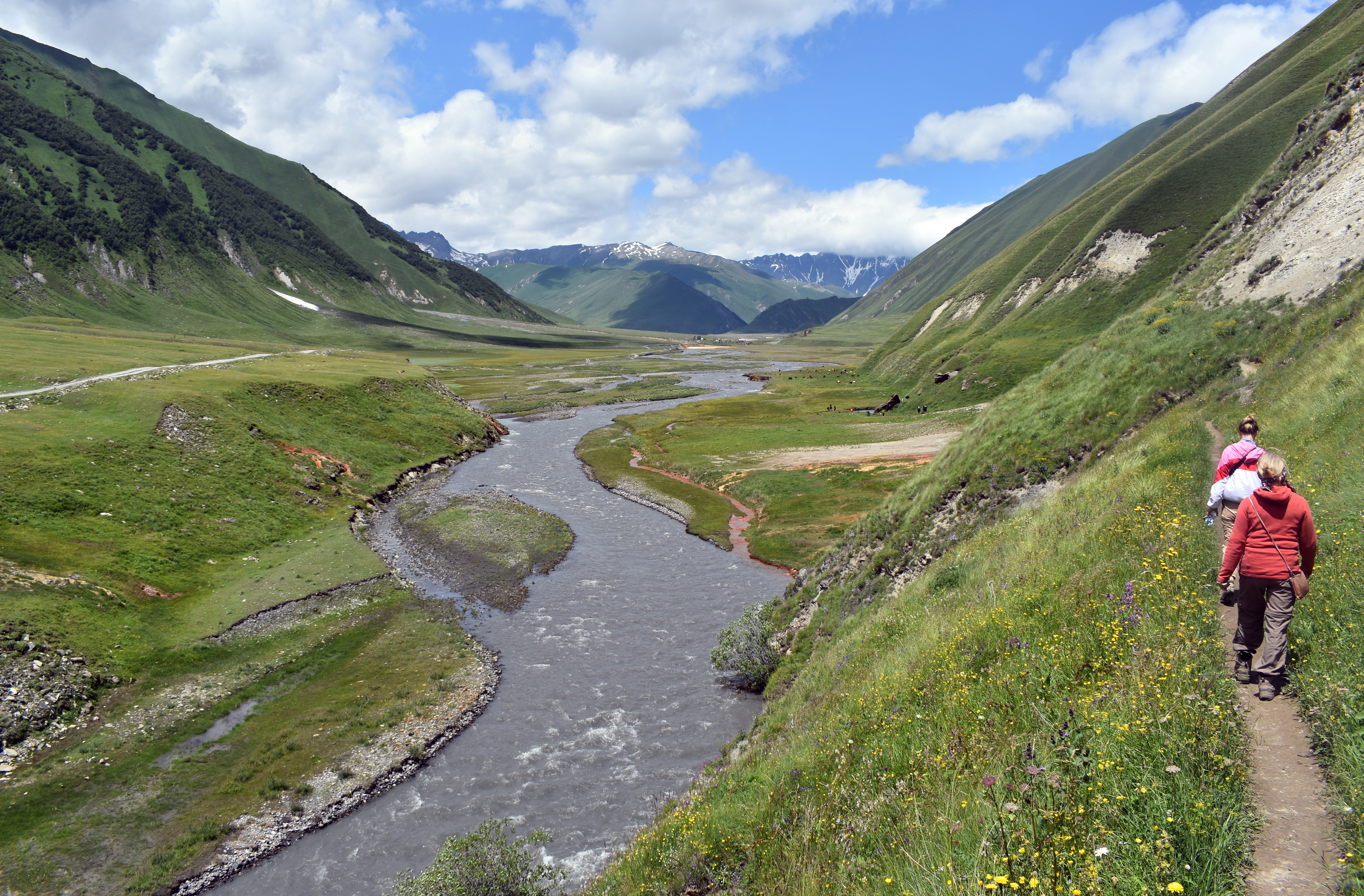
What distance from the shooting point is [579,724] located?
30.2 m

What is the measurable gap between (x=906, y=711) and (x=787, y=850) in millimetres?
3672

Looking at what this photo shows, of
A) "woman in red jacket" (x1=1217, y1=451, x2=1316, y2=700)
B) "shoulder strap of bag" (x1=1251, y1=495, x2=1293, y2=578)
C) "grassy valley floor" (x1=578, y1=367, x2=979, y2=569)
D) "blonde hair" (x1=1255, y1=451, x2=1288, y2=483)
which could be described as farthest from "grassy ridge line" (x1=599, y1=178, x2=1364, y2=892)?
"grassy valley floor" (x1=578, y1=367, x2=979, y2=569)

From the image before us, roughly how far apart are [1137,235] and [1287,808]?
135m

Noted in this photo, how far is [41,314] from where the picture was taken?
18038 centimetres

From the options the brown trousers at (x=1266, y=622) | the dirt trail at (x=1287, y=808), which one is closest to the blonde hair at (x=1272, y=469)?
the brown trousers at (x=1266, y=622)

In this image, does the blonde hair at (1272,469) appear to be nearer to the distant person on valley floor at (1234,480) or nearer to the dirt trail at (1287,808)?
the distant person on valley floor at (1234,480)

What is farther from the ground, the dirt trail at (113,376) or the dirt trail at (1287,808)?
the dirt trail at (113,376)

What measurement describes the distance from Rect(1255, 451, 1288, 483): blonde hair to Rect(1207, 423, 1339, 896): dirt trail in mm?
3619

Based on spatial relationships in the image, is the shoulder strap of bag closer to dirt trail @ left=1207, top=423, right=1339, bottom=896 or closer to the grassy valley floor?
dirt trail @ left=1207, top=423, right=1339, bottom=896

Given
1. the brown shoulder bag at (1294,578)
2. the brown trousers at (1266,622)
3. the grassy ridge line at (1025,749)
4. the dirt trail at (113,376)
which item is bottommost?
the grassy ridge line at (1025,749)

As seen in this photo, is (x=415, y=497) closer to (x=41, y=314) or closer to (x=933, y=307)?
(x=933, y=307)

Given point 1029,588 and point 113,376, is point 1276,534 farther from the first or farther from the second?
point 113,376

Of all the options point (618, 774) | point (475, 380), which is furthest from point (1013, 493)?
point (475, 380)

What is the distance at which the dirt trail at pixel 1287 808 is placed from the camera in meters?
6.00
